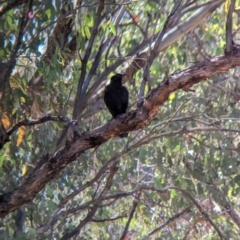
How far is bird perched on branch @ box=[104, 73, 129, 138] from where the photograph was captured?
622 cm

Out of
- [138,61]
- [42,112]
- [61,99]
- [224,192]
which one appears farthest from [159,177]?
[42,112]

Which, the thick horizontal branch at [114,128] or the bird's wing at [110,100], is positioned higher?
the bird's wing at [110,100]

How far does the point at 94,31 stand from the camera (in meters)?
5.06

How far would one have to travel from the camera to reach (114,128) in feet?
13.5

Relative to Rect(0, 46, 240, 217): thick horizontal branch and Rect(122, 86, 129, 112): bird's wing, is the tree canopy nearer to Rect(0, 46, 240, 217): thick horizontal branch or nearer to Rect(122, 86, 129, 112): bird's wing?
Rect(0, 46, 240, 217): thick horizontal branch

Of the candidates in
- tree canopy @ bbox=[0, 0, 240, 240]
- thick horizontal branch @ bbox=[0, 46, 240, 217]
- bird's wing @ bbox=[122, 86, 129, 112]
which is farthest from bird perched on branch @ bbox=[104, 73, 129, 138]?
thick horizontal branch @ bbox=[0, 46, 240, 217]

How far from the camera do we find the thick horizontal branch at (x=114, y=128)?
391 centimetres

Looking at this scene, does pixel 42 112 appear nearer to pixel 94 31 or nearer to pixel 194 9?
pixel 94 31

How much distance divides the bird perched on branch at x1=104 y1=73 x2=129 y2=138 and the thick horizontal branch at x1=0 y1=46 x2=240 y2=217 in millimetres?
2033

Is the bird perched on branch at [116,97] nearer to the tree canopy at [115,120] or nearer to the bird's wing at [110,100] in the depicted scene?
the bird's wing at [110,100]

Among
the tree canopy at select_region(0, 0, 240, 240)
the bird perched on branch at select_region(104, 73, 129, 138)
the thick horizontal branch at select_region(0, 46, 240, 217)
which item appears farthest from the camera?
the bird perched on branch at select_region(104, 73, 129, 138)

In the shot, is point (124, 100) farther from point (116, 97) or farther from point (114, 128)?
point (114, 128)

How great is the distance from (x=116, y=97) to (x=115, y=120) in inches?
88.3

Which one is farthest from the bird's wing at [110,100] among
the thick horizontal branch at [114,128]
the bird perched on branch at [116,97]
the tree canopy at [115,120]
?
the thick horizontal branch at [114,128]
